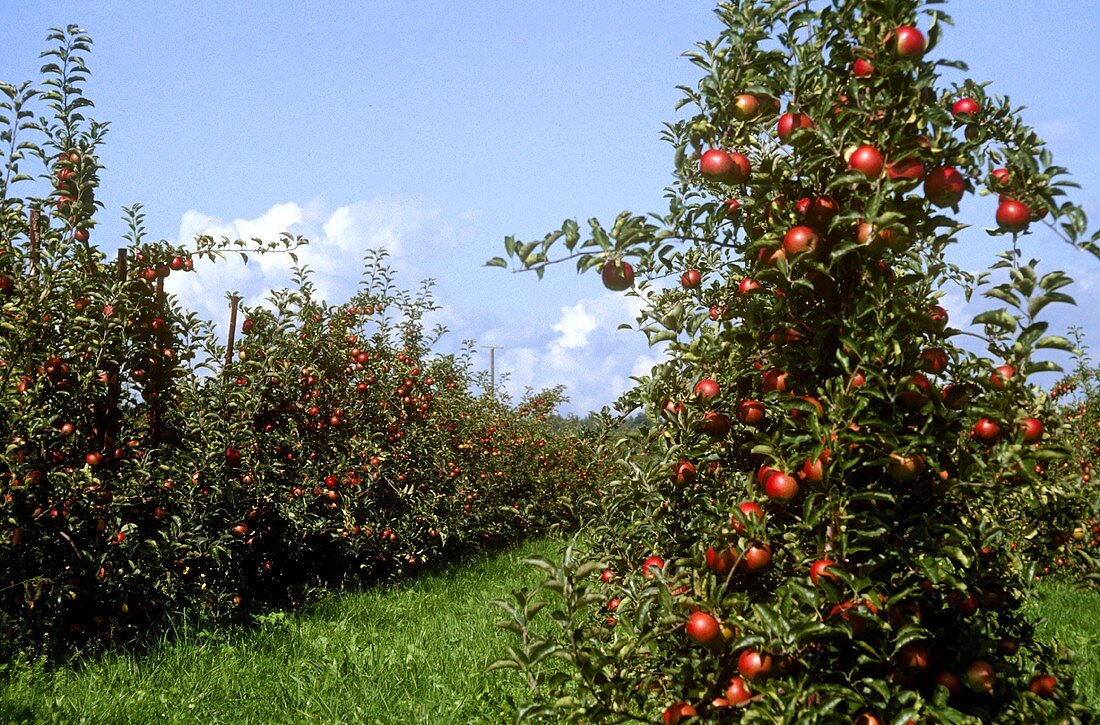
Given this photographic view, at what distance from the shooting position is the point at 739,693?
→ 1883 mm

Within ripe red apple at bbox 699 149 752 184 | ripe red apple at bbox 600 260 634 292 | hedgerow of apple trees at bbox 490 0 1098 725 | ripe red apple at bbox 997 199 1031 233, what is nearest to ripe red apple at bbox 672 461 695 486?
hedgerow of apple trees at bbox 490 0 1098 725

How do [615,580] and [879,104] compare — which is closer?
[879,104]

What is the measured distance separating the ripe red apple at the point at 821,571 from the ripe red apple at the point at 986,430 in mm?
497

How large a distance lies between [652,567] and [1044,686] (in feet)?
3.78

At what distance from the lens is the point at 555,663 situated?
12.5 ft

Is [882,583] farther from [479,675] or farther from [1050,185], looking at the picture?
[479,675]

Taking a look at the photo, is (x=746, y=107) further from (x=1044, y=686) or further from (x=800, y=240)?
(x=1044, y=686)

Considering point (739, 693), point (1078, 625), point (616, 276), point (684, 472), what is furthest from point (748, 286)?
point (1078, 625)

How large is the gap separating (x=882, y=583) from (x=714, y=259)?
3.62 feet

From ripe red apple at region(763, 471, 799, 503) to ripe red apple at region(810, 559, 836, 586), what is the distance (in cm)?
16

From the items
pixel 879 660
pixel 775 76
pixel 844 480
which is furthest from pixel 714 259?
pixel 879 660

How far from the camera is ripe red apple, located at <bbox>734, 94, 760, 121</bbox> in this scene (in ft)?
6.84

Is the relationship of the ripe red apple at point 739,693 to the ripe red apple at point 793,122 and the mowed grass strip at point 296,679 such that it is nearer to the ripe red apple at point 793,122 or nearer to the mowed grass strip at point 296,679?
the ripe red apple at point 793,122

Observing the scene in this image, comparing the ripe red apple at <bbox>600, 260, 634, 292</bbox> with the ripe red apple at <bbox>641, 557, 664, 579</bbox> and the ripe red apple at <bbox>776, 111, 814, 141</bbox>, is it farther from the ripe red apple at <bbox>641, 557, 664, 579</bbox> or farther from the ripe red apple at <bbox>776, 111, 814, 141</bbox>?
the ripe red apple at <bbox>641, 557, 664, 579</bbox>
